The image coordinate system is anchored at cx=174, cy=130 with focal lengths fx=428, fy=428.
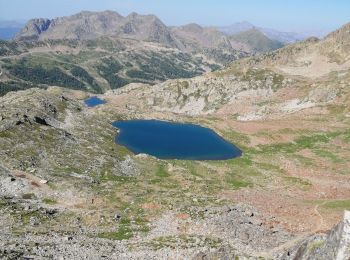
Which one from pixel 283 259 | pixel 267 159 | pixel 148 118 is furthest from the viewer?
pixel 148 118

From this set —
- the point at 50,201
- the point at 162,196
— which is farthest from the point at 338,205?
the point at 50,201

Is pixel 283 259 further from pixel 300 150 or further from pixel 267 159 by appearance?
pixel 300 150

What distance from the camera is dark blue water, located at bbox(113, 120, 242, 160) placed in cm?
13400

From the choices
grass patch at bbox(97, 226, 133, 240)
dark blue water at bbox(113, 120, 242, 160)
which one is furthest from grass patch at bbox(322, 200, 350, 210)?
dark blue water at bbox(113, 120, 242, 160)

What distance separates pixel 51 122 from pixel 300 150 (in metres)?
81.7

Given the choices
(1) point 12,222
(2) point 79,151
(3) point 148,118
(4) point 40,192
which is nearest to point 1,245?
(1) point 12,222

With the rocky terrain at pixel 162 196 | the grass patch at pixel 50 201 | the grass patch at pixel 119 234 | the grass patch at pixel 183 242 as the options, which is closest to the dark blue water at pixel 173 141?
the rocky terrain at pixel 162 196

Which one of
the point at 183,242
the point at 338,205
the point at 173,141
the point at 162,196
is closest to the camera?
the point at 183,242

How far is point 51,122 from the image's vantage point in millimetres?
141500

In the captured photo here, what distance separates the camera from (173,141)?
148625 millimetres

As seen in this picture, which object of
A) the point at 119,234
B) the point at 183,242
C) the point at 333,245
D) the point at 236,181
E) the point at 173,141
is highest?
the point at 333,245

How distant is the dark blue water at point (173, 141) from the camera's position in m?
134

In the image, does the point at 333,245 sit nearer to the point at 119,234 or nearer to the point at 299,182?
the point at 119,234

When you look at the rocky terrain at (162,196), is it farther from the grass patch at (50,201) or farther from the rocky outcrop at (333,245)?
the grass patch at (50,201)
